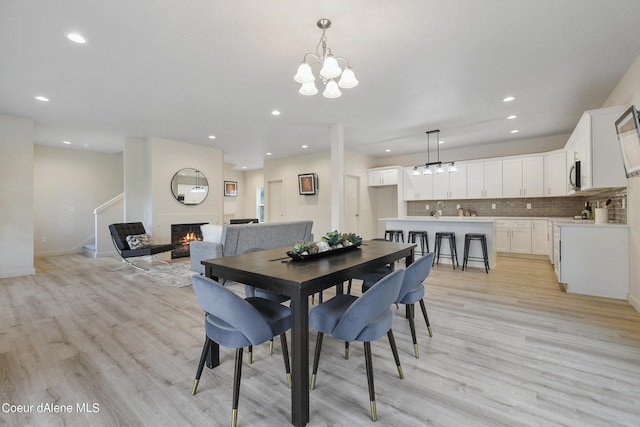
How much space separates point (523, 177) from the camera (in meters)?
6.07

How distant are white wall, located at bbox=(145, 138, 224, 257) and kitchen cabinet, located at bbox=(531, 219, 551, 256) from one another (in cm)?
729

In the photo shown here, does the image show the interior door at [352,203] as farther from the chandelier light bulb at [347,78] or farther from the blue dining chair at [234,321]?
the blue dining chair at [234,321]

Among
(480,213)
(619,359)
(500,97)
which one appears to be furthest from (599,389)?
(480,213)

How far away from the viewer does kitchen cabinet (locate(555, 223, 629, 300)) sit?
3.36m

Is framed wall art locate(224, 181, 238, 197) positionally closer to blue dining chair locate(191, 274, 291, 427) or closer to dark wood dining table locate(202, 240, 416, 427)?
dark wood dining table locate(202, 240, 416, 427)

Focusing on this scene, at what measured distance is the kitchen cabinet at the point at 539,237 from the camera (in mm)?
5785

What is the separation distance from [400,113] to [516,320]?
335 centimetres

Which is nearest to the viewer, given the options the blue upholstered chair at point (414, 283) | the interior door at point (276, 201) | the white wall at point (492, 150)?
the blue upholstered chair at point (414, 283)

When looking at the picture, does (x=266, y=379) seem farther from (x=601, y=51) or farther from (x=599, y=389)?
(x=601, y=51)

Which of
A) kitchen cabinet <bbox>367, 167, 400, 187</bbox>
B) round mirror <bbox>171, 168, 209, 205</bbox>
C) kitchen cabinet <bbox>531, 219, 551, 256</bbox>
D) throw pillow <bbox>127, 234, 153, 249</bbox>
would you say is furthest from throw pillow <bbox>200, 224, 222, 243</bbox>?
kitchen cabinet <bbox>531, 219, 551, 256</bbox>

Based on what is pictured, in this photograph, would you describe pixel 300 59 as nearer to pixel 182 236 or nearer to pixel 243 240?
pixel 243 240

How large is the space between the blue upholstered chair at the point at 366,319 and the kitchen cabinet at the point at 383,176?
6219mm

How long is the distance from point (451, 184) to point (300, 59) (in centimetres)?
537

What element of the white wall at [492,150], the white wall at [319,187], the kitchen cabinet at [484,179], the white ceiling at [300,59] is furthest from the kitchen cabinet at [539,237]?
the white wall at [319,187]
